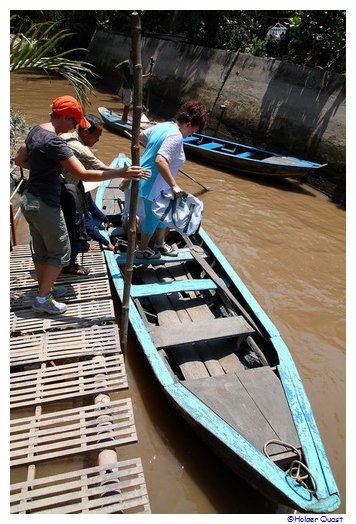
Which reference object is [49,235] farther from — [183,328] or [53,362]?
→ [183,328]

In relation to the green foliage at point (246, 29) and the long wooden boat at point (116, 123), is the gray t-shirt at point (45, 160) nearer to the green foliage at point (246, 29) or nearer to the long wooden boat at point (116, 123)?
the green foliage at point (246, 29)

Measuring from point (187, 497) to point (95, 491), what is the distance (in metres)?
0.82

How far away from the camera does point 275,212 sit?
721cm

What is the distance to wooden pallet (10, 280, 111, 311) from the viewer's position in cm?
347

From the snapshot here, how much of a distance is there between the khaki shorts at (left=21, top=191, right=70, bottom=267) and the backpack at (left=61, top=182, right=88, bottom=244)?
0.34m

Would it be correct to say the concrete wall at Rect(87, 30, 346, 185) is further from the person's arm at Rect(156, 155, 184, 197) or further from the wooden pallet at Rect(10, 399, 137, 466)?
the wooden pallet at Rect(10, 399, 137, 466)

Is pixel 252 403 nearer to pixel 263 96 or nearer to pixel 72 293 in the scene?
pixel 72 293

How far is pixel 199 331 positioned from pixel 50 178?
1692 millimetres

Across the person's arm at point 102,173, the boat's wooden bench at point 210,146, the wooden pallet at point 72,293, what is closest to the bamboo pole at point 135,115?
the person's arm at point 102,173

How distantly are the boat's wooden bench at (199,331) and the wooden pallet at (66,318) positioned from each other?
46 centimetres

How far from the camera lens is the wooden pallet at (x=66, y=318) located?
3.25 metres

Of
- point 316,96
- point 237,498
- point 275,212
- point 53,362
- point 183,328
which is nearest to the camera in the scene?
point 237,498

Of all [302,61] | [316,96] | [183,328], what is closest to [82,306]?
[183,328]

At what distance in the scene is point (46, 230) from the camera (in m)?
3.01
